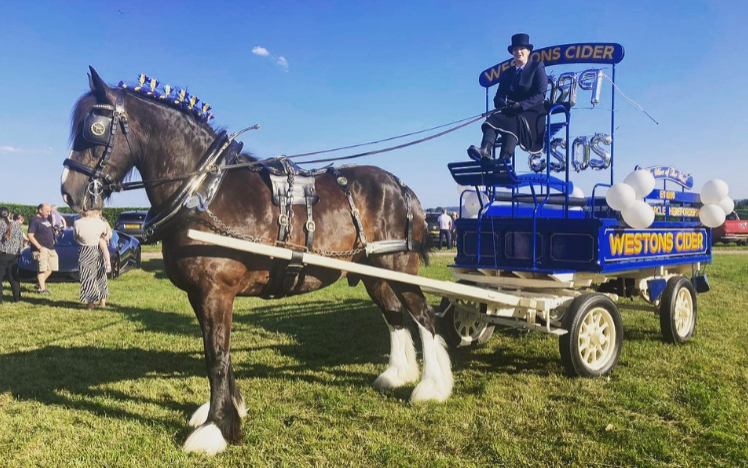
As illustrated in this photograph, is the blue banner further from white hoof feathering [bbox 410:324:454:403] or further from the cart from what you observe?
white hoof feathering [bbox 410:324:454:403]

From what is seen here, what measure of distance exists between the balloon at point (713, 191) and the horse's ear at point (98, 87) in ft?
20.9

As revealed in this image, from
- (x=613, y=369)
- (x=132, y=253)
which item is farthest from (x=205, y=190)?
(x=132, y=253)

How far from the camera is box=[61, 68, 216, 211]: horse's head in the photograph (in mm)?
3246

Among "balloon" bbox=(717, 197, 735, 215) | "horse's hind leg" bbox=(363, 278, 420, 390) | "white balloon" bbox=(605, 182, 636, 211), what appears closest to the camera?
"horse's hind leg" bbox=(363, 278, 420, 390)

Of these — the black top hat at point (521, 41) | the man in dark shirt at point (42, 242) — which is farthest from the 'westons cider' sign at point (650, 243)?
the man in dark shirt at point (42, 242)

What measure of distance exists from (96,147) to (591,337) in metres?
4.30

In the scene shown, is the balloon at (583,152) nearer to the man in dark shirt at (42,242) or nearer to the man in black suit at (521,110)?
the man in black suit at (521,110)

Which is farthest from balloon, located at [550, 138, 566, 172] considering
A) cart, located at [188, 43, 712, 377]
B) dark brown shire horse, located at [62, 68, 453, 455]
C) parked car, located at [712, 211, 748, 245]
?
parked car, located at [712, 211, 748, 245]

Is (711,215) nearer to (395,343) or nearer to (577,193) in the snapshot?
(577,193)

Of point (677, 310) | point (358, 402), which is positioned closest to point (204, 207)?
point (358, 402)

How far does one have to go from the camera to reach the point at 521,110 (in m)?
5.07

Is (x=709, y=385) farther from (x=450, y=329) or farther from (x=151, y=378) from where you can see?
(x=151, y=378)

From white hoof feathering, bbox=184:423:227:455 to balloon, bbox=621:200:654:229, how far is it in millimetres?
4000

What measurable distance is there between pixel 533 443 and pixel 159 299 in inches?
312
